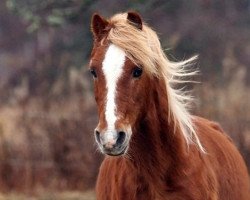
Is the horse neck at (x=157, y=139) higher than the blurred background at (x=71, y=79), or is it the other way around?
the blurred background at (x=71, y=79)

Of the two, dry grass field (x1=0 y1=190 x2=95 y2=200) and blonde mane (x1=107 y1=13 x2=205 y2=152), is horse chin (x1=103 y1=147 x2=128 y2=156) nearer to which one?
blonde mane (x1=107 y1=13 x2=205 y2=152)

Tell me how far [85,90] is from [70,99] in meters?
0.27

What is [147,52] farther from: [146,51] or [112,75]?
[112,75]

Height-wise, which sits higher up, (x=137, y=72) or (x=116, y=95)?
(x=137, y=72)

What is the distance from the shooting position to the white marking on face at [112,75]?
5477mm

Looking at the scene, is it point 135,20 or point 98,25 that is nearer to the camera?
point 135,20

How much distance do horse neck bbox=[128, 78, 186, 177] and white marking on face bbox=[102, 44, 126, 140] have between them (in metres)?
0.31

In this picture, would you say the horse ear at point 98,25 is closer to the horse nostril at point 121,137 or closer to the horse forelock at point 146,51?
the horse forelock at point 146,51

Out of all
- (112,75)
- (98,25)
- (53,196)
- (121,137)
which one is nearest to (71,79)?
(53,196)

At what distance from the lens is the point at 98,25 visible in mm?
6125

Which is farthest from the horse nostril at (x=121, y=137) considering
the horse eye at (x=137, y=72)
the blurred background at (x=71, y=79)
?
the blurred background at (x=71, y=79)

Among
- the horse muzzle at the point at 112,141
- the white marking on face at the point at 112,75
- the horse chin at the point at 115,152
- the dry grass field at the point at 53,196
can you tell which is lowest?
the horse chin at the point at 115,152

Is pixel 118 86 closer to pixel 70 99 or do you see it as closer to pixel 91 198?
pixel 91 198

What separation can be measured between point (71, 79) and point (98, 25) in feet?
30.8
